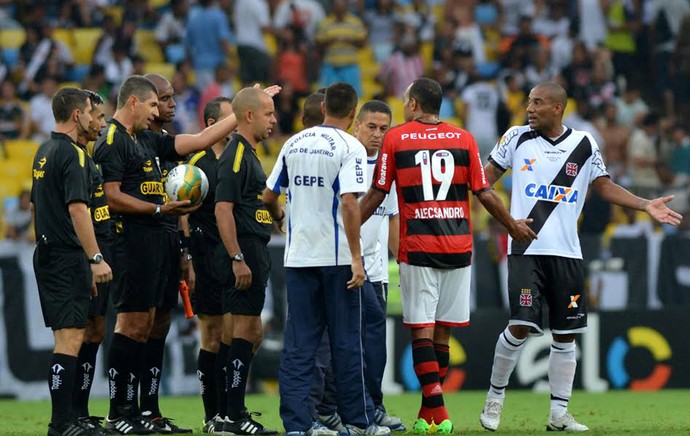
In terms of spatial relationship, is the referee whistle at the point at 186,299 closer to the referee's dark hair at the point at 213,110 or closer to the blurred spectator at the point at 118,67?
the referee's dark hair at the point at 213,110

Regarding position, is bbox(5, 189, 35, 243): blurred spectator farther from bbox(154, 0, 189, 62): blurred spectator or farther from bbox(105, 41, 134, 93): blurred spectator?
bbox(154, 0, 189, 62): blurred spectator

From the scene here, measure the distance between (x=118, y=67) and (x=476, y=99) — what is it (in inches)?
246

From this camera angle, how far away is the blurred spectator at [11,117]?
2172 cm

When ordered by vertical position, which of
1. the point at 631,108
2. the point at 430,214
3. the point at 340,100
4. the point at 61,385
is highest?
the point at 631,108

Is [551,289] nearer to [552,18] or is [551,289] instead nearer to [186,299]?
[186,299]

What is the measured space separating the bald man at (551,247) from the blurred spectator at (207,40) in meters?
13.3

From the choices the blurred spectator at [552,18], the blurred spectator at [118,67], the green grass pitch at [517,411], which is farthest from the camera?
the blurred spectator at [552,18]

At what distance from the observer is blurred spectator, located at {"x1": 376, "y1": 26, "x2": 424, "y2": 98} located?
77.2 feet

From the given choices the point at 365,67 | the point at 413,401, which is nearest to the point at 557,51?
the point at 365,67

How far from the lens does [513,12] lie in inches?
1009

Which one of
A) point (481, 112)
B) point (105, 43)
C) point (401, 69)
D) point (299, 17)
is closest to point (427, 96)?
point (481, 112)

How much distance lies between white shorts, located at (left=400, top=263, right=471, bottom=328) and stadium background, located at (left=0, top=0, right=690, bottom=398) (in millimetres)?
6051

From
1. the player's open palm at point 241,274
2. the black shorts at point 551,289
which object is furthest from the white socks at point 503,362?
the player's open palm at point 241,274

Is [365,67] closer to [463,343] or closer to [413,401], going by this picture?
[463,343]
